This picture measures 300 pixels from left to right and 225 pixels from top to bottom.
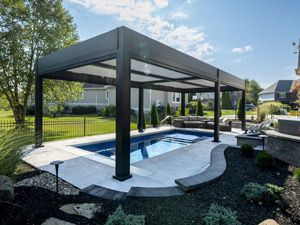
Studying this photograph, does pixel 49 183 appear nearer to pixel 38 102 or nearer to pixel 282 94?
pixel 38 102

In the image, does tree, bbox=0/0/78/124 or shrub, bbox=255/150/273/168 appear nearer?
shrub, bbox=255/150/273/168

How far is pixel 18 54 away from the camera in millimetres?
10594

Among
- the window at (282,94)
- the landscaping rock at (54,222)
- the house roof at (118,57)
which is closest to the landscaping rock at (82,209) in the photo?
the landscaping rock at (54,222)

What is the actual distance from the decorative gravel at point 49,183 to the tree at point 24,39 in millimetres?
8798

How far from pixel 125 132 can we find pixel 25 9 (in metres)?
11.4

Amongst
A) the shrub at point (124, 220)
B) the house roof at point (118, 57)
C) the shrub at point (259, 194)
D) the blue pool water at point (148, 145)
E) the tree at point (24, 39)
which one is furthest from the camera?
the tree at point (24, 39)

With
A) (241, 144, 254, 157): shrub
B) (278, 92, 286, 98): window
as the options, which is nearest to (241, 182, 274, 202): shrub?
(241, 144, 254, 157): shrub

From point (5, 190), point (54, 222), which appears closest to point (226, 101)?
point (54, 222)

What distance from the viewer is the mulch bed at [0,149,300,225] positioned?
2.68 metres

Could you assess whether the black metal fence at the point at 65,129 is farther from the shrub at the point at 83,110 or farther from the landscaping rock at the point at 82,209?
the shrub at the point at 83,110

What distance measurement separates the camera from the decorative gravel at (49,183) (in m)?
3.79

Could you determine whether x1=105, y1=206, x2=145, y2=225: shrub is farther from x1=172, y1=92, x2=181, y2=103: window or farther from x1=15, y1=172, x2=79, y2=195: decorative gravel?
x1=172, y1=92, x2=181, y2=103: window

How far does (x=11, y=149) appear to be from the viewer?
334cm

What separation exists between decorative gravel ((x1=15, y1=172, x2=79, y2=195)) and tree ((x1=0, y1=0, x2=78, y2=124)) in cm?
880
